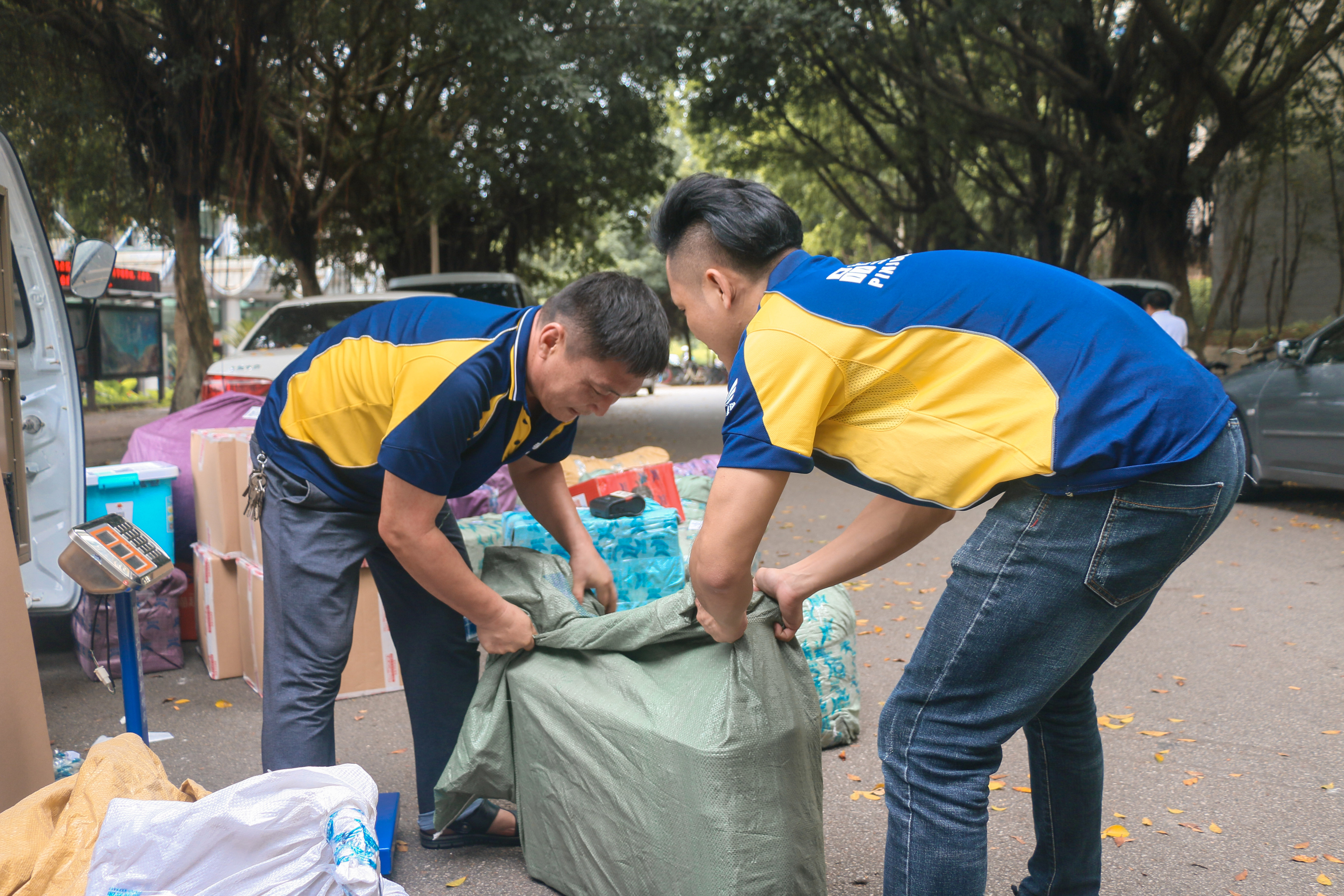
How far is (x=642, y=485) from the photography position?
3.99 meters

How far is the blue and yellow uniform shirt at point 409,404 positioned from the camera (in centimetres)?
211

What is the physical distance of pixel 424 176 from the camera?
1456 cm

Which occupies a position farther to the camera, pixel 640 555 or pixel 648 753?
pixel 640 555

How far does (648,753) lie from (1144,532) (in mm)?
1075

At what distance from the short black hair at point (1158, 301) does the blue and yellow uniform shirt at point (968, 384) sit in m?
9.14

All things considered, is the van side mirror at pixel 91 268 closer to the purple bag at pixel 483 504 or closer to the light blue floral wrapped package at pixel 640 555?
the purple bag at pixel 483 504

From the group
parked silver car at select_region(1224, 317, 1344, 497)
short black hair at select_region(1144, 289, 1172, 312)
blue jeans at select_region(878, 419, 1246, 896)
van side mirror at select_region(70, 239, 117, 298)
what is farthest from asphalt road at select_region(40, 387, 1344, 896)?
short black hair at select_region(1144, 289, 1172, 312)

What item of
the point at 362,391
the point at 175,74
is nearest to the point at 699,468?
the point at 362,391

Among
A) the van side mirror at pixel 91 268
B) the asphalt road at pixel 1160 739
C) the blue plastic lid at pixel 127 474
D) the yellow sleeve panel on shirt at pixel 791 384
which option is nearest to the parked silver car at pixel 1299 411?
the asphalt road at pixel 1160 739

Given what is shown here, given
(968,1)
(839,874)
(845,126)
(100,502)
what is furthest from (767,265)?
(845,126)

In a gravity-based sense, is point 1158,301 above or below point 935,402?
above

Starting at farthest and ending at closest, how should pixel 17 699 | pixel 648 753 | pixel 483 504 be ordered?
pixel 483 504 < pixel 17 699 < pixel 648 753

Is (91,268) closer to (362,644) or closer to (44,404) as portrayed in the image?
(44,404)

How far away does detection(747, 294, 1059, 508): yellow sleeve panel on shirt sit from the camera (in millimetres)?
1568
